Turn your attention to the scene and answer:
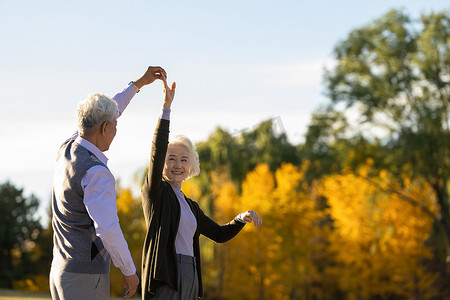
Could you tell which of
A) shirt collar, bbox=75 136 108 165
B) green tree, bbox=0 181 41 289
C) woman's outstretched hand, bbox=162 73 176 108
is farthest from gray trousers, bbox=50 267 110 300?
green tree, bbox=0 181 41 289

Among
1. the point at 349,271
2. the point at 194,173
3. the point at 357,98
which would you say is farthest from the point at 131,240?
the point at 194,173

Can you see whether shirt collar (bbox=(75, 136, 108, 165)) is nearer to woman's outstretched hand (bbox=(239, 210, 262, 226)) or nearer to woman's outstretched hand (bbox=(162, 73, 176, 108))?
woman's outstretched hand (bbox=(162, 73, 176, 108))

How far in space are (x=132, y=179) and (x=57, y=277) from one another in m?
26.6

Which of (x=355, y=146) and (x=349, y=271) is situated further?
(x=349, y=271)

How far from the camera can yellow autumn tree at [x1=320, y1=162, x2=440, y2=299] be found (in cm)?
2825

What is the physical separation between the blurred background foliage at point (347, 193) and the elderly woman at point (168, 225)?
71.9 feet

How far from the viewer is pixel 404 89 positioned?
27.7m

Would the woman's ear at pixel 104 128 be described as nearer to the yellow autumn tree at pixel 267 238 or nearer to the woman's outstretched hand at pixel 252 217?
the woman's outstretched hand at pixel 252 217

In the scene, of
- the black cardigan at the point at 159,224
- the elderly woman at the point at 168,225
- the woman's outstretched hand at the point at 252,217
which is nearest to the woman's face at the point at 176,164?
the elderly woman at the point at 168,225

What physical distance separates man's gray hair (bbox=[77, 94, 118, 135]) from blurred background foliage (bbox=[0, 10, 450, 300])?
75.4 ft

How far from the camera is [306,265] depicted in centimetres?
3275

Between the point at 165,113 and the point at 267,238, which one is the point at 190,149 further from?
the point at 267,238

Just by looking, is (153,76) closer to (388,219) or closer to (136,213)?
(388,219)

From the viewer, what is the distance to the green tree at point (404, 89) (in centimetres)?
2655
